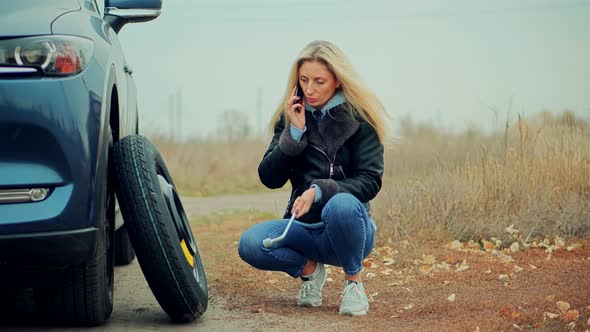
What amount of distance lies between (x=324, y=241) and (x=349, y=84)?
826 millimetres

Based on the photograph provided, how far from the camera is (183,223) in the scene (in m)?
5.67

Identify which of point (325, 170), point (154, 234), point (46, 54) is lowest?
point (154, 234)

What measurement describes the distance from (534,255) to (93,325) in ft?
12.3

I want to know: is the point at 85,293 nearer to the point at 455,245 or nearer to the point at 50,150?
the point at 50,150

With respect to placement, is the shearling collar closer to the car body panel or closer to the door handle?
the car body panel

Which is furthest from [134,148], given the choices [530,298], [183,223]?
[530,298]

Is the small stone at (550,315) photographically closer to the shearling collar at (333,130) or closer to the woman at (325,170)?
the woman at (325,170)

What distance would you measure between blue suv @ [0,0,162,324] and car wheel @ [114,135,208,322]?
0.16 metres

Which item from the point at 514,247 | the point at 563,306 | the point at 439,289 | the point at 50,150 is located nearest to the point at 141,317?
the point at 50,150

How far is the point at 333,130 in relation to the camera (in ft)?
17.6

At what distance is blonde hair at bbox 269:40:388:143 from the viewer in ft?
17.7

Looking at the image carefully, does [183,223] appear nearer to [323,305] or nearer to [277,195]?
[323,305]

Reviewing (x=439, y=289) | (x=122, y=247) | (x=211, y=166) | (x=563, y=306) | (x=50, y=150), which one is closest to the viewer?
(x=50, y=150)

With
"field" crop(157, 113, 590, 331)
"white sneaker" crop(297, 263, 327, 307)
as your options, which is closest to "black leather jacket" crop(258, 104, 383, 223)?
"field" crop(157, 113, 590, 331)
